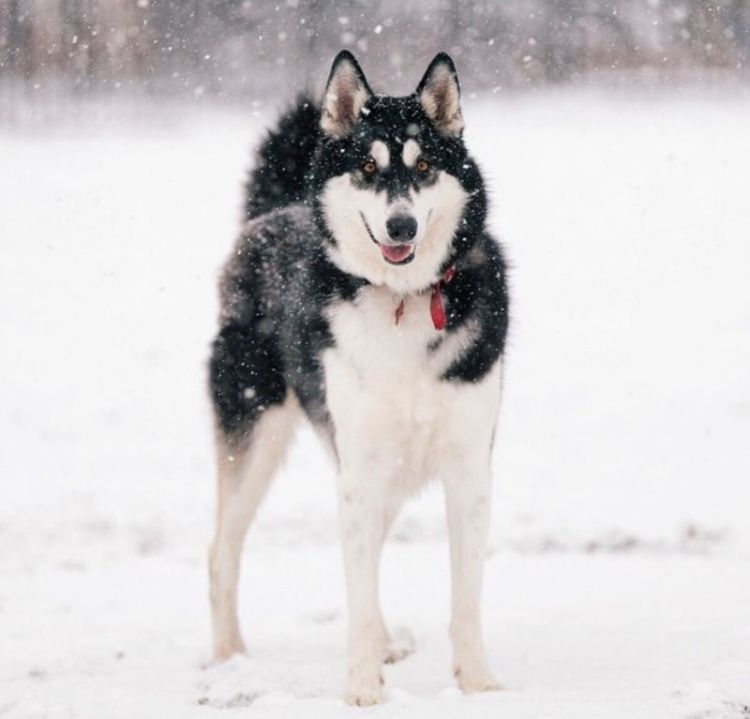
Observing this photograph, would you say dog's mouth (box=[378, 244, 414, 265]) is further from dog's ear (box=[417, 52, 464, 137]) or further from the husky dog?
dog's ear (box=[417, 52, 464, 137])

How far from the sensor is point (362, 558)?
12.9ft

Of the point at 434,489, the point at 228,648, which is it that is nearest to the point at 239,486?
the point at 228,648

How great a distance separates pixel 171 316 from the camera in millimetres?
12125

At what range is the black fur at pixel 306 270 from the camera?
3.85 meters

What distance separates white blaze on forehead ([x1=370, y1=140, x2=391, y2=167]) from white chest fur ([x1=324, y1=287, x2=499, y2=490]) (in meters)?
0.40

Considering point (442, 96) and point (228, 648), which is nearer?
point (442, 96)

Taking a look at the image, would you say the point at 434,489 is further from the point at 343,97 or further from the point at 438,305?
the point at 343,97

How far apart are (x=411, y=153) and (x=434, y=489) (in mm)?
1150

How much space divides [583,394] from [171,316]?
4.45 meters

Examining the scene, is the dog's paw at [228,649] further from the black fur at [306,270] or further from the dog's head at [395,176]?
the dog's head at [395,176]

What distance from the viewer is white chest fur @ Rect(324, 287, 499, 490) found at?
149 inches

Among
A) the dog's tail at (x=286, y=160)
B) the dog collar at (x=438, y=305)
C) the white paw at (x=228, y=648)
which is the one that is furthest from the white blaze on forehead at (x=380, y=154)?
the white paw at (x=228, y=648)

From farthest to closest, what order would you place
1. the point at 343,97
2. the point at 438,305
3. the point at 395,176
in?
the point at 343,97, the point at 438,305, the point at 395,176

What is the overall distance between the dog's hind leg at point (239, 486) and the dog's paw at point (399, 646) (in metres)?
0.62
